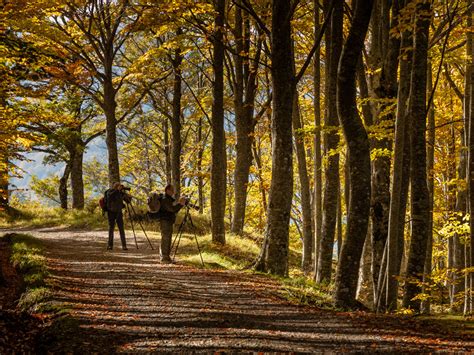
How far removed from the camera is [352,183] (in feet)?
26.3

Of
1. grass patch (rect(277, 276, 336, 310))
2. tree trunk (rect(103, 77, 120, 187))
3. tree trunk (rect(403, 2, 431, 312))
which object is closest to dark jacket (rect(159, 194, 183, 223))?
grass patch (rect(277, 276, 336, 310))

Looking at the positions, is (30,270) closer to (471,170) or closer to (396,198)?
(396,198)

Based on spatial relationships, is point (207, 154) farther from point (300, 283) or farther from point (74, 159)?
point (300, 283)

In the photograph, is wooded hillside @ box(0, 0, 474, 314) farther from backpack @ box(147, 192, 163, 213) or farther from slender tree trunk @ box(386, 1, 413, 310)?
backpack @ box(147, 192, 163, 213)

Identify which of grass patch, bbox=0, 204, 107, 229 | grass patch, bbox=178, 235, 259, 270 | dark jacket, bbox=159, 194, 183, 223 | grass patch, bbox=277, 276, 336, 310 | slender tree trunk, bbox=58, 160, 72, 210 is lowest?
grass patch, bbox=277, 276, 336, 310

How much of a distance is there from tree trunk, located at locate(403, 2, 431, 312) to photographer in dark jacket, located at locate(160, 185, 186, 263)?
561 cm

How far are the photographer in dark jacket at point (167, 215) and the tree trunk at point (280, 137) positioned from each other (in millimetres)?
2708

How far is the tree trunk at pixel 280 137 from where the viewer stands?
1041 centimetres

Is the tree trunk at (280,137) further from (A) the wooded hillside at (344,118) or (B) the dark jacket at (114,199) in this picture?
(B) the dark jacket at (114,199)

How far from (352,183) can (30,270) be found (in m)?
6.10

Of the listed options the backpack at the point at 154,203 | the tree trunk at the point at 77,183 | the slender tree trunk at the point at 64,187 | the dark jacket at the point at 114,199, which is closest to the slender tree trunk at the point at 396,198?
the backpack at the point at 154,203

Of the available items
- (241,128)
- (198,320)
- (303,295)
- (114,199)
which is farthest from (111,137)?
(198,320)

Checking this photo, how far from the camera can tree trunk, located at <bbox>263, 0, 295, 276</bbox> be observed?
1041cm

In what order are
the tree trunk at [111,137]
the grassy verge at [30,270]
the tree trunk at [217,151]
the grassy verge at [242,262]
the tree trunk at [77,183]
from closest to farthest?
the grassy verge at [30,270]
the grassy verge at [242,262]
the tree trunk at [217,151]
the tree trunk at [111,137]
the tree trunk at [77,183]
